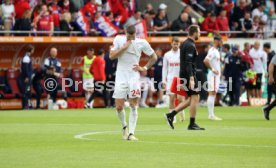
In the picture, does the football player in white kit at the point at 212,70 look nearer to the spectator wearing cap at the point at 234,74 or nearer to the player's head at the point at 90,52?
the player's head at the point at 90,52

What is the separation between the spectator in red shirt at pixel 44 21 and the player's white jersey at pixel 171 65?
Answer: 851 cm

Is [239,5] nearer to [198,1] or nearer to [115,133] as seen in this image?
[198,1]

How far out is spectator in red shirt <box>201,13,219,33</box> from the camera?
38656 mm

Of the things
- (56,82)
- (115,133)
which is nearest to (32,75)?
Answer: (56,82)

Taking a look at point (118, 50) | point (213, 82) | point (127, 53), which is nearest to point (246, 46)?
point (213, 82)

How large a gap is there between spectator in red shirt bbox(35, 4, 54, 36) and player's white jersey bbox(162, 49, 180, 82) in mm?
8509

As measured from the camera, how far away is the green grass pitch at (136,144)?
44.7 ft

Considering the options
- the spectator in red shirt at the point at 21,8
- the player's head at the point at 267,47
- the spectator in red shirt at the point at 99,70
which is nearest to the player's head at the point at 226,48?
the player's head at the point at 267,47

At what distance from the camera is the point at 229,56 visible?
3669 centimetres

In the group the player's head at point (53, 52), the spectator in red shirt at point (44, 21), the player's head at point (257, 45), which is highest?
the spectator in red shirt at point (44, 21)

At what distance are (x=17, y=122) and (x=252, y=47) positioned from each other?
16.3 meters

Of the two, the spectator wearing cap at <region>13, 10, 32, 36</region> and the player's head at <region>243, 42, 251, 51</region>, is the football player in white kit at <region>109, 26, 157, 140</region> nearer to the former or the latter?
the spectator wearing cap at <region>13, 10, 32, 36</region>

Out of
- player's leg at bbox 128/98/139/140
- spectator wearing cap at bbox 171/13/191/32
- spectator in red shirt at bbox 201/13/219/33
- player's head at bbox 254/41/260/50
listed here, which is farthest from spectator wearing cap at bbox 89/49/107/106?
player's leg at bbox 128/98/139/140

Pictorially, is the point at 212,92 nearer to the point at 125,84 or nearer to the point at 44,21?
the point at 125,84
